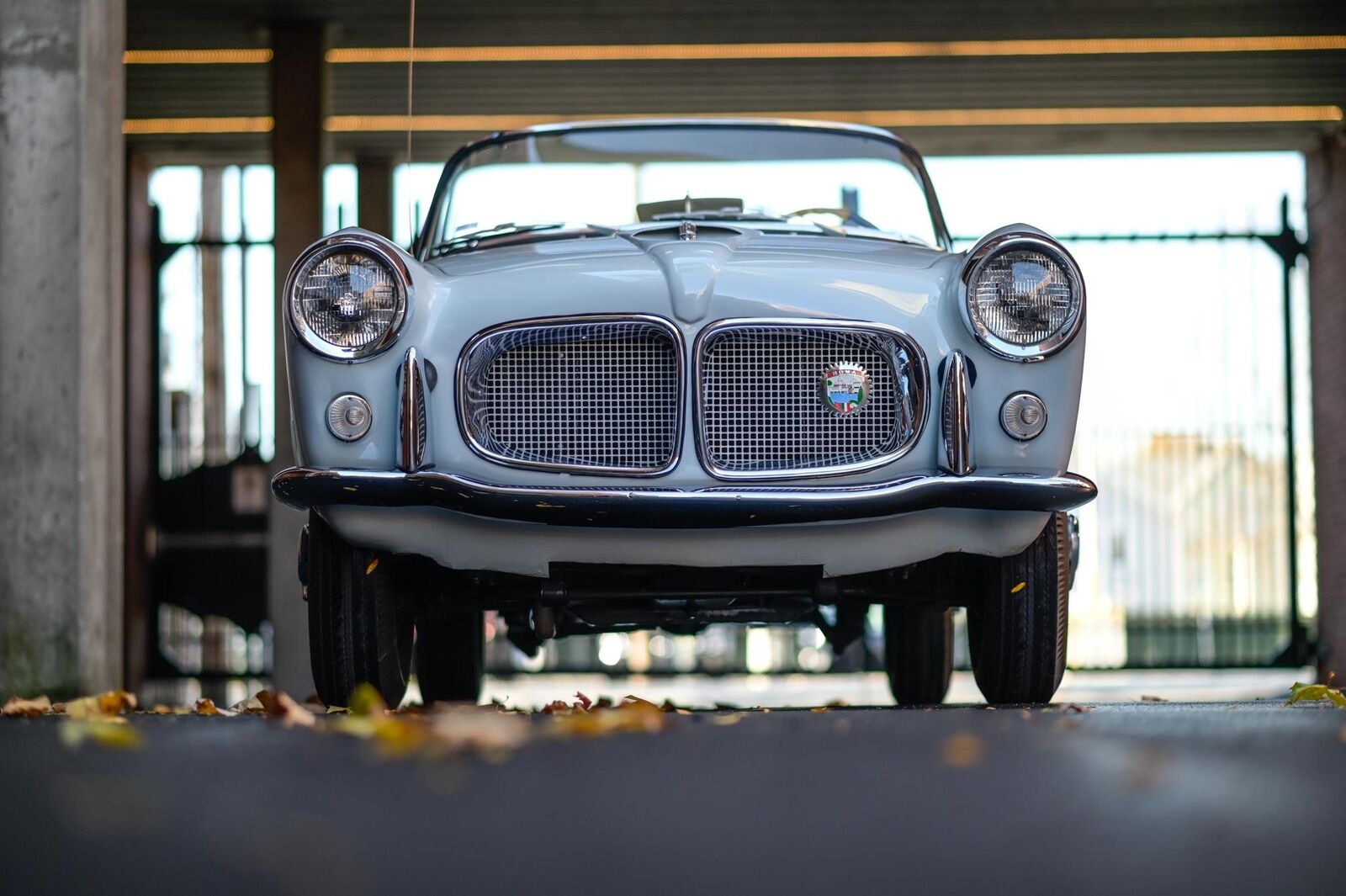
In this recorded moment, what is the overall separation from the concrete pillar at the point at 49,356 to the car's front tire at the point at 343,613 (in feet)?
5.90

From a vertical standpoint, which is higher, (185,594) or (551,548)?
(551,548)

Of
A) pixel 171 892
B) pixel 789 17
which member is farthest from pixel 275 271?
pixel 171 892

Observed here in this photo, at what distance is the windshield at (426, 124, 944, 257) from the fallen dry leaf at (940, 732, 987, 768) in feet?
6.77

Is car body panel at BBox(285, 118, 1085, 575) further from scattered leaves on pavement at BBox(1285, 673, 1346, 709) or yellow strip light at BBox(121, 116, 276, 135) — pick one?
yellow strip light at BBox(121, 116, 276, 135)

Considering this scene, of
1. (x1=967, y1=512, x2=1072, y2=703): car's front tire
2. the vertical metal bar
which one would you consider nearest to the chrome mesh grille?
(x1=967, y1=512, x2=1072, y2=703): car's front tire

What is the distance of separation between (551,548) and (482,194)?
1669 mm

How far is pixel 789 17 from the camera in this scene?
984 cm

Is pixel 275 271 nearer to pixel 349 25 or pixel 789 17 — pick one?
pixel 349 25

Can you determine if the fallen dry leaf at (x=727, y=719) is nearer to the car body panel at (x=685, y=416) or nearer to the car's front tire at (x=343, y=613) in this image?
the car body panel at (x=685, y=416)

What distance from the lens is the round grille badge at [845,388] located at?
3.50 metres

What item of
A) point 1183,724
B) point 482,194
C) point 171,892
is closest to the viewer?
point 171,892

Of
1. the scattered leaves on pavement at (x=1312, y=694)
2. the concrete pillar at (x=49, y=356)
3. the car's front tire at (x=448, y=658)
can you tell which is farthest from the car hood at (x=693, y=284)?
the concrete pillar at (x=49, y=356)

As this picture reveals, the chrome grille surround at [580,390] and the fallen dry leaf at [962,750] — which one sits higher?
the chrome grille surround at [580,390]

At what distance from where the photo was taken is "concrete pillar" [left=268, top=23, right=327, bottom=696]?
10.0 metres
